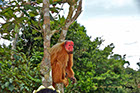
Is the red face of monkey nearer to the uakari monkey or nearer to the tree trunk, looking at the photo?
the uakari monkey

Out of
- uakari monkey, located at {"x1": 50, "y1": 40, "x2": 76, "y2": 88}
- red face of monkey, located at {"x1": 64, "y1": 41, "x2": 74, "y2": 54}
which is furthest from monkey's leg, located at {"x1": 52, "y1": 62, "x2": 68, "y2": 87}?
red face of monkey, located at {"x1": 64, "y1": 41, "x2": 74, "y2": 54}

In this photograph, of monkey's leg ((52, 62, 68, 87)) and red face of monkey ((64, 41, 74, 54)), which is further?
monkey's leg ((52, 62, 68, 87))

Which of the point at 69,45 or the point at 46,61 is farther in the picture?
the point at 69,45

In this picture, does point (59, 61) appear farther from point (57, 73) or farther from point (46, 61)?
point (46, 61)

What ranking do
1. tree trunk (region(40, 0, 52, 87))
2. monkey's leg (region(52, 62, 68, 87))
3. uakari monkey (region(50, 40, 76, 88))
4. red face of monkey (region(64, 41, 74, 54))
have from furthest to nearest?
monkey's leg (region(52, 62, 68, 87)), uakari monkey (region(50, 40, 76, 88)), red face of monkey (region(64, 41, 74, 54)), tree trunk (region(40, 0, 52, 87))

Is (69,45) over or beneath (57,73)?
over

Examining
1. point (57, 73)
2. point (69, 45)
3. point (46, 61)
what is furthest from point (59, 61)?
point (46, 61)

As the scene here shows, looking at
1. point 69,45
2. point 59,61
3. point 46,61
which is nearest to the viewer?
point 46,61

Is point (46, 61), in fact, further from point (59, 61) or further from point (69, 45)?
point (59, 61)

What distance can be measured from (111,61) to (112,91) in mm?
1684

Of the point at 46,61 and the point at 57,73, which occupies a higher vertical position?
the point at 46,61

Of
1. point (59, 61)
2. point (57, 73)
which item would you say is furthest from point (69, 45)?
point (57, 73)

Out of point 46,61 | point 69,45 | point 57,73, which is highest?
point 69,45

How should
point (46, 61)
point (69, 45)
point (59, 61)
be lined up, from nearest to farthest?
point (46, 61) < point (69, 45) < point (59, 61)
